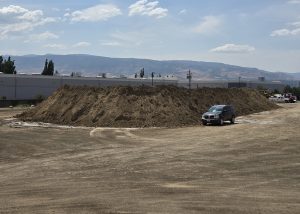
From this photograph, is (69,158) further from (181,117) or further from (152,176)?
(181,117)

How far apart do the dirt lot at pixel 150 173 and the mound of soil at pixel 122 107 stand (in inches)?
405

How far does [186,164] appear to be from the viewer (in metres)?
20.4

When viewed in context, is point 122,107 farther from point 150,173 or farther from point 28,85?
point 28,85

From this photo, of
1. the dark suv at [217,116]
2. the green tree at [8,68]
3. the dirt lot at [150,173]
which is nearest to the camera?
the dirt lot at [150,173]

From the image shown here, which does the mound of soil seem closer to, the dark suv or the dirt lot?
the dark suv

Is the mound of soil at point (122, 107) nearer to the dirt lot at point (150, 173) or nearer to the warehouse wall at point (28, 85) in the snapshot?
the dirt lot at point (150, 173)

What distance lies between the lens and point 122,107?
45.6 m

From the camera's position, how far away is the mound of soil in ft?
144

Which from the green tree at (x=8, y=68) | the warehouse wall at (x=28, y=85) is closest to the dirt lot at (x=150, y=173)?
the warehouse wall at (x=28, y=85)

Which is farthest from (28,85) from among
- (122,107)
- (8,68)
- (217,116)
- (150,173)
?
(150,173)

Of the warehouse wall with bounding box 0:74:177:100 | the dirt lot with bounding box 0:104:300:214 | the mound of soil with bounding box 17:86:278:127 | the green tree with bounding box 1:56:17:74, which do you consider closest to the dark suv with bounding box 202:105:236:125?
the mound of soil with bounding box 17:86:278:127

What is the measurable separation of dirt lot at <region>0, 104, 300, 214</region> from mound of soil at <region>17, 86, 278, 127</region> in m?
10.3

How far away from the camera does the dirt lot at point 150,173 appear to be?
12.2 m

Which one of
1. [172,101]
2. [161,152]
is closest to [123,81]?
[172,101]
